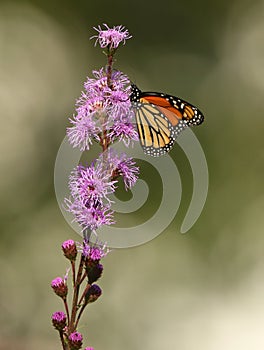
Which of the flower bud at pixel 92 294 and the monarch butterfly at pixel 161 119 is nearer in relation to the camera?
the flower bud at pixel 92 294

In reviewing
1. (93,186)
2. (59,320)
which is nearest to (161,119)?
(93,186)

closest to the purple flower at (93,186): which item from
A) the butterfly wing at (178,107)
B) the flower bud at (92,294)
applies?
the flower bud at (92,294)

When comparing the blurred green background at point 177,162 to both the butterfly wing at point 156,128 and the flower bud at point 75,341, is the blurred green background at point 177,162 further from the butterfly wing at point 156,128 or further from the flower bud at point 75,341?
the flower bud at point 75,341

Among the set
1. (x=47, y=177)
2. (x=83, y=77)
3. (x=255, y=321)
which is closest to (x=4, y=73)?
(x=83, y=77)

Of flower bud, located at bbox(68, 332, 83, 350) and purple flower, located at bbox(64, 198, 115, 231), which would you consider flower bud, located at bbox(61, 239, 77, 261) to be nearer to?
purple flower, located at bbox(64, 198, 115, 231)

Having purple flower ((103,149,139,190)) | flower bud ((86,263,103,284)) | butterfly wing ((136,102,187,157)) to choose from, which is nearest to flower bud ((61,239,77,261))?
flower bud ((86,263,103,284))

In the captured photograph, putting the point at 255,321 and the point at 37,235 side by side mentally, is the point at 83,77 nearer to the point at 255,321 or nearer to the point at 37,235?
the point at 37,235
